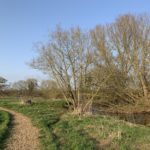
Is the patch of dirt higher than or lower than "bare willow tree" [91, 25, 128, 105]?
lower

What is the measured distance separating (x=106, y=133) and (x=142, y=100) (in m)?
20.3

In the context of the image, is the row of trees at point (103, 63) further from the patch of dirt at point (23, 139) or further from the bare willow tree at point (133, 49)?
the patch of dirt at point (23, 139)

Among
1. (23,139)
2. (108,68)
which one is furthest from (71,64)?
(23,139)

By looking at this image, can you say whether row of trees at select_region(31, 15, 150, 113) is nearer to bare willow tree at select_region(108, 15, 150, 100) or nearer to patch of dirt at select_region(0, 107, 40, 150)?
bare willow tree at select_region(108, 15, 150, 100)

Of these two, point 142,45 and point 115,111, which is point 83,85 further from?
point 142,45

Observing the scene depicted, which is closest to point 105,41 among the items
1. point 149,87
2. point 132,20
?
point 132,20

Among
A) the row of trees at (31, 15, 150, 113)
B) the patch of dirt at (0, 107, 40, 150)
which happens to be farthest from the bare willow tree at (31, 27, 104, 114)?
the patch of dirt at (0, 107, 40, 150)

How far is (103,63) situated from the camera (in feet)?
103

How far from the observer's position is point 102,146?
9.56 meters

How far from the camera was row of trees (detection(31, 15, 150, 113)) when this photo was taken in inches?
1026

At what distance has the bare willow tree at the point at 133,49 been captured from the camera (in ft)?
100

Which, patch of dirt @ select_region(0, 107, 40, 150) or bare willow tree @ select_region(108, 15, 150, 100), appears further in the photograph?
bare willow tree @ select_region(108, 15, 150, 100)

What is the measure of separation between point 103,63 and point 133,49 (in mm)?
3776

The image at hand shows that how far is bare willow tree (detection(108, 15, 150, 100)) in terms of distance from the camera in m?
30.5
